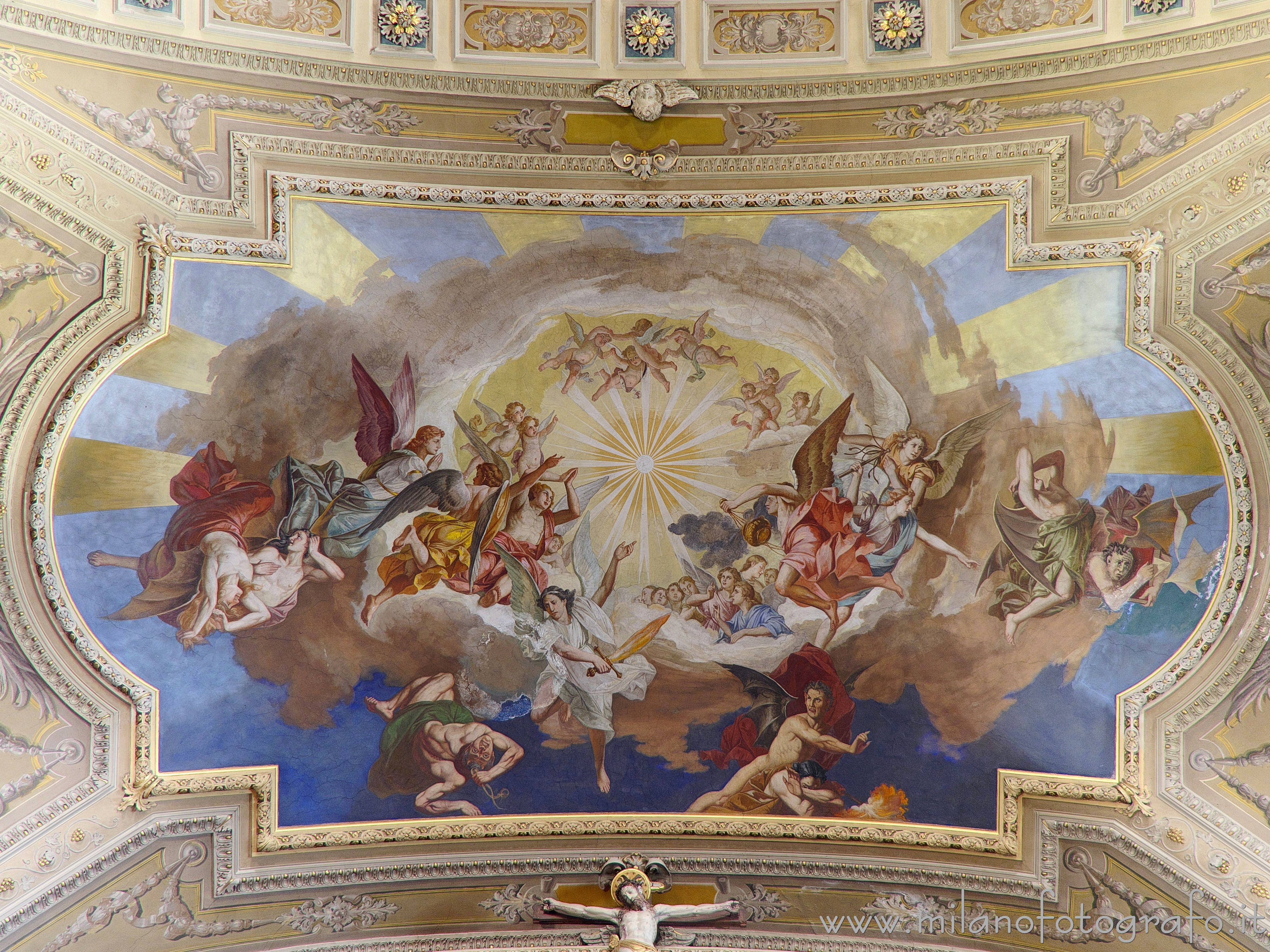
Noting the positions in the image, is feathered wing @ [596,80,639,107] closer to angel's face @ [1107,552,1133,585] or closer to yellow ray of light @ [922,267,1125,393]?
yellow ray of light @ [922,267,1125,393]

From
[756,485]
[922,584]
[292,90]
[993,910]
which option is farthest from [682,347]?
[993,910]

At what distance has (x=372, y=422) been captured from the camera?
1297 cm

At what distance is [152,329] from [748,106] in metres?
6.48

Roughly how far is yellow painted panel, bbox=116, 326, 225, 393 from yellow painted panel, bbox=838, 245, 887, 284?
6.69 metres

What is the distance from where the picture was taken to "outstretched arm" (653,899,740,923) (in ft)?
42.0

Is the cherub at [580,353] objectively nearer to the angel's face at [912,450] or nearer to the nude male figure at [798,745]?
the angel's face at [912,450]

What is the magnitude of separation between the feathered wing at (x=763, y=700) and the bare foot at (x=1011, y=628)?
2451 millimetres

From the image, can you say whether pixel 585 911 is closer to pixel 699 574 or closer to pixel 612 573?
pixel 612 573

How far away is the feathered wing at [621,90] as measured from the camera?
1199cm

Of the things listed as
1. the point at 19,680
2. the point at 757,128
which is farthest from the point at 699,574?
the point at 19,680

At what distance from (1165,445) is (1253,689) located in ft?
8.78

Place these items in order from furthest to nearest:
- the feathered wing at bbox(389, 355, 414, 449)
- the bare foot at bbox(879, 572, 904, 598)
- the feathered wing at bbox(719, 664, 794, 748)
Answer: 1. the feathered wing at bbox(719, 664, 794, 748)
2. the bare foot at bbox(879, 572, 904, 598)
3. the feathered wing at bbox(389, 355, 414, 449)

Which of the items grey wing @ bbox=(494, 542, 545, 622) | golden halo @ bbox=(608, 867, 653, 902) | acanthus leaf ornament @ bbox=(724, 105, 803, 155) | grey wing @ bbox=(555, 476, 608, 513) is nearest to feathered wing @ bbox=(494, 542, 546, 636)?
grey wing @ bbox=(494, 542, 545, 622)

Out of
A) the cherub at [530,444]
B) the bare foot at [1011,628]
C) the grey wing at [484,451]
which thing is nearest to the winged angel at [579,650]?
the grey wing at [484,451]
